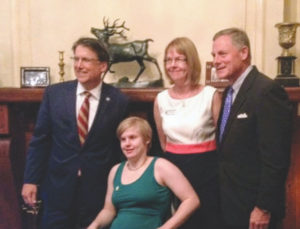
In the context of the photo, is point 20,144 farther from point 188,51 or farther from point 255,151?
point 255,151

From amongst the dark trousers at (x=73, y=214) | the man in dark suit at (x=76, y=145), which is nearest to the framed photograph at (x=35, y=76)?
the man in dark suit at (x=76, y=145)

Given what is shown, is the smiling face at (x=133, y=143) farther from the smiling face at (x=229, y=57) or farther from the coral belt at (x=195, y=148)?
the smiling face at (x=229, y=57)

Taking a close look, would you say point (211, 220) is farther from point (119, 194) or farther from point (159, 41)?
point (159, 41)

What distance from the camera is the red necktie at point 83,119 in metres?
2.31

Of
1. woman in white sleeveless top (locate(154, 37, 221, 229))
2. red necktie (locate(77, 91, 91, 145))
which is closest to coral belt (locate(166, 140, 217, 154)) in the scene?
woman in white sleeveless top (locate(154, 37, 221, 229))

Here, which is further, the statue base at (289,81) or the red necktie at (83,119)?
the statue base at (289,81)

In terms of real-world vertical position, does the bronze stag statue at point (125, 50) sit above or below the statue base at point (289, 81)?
above

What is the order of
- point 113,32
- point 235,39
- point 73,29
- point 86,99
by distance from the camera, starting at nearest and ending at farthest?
point 235,39 → point 86,99 → point 113,32 → point 73,29

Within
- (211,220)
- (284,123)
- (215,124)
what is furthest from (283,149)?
(211,220)

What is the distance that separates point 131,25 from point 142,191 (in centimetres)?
147

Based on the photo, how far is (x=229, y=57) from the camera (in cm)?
194

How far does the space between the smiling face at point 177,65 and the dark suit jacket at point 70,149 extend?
359 millimetres

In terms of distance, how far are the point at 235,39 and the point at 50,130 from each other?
3.65 feet

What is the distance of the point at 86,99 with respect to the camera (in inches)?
92.8
